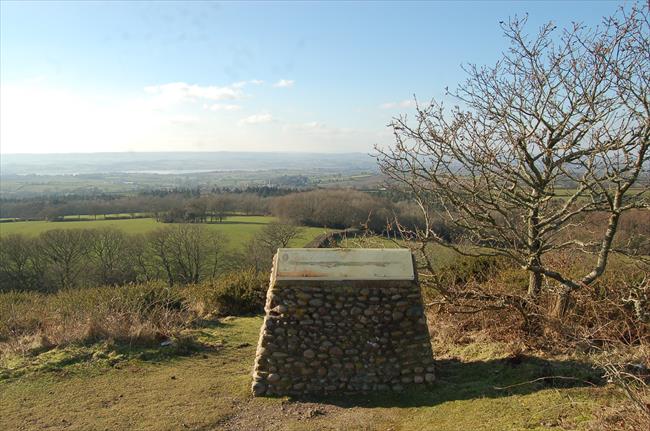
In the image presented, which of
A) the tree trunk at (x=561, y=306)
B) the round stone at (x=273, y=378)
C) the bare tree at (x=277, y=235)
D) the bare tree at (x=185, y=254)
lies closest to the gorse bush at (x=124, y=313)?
the round stone at (x=273, y=378)

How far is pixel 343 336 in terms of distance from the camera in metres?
6.82

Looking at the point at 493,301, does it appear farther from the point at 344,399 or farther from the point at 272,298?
the point at 272,298

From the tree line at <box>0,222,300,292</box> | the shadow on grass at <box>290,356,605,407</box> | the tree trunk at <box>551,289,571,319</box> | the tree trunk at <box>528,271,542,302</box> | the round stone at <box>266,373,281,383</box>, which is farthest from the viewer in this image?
the tree line at <box>0,222,300,292</box>

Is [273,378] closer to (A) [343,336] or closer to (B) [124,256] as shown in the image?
(A) [343,336]

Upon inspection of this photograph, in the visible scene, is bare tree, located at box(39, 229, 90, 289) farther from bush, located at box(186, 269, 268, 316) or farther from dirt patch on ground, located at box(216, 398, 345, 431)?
dirt patch on ground, located at box(216, 398, 345, 431)

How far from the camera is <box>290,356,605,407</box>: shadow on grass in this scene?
604 centimetres

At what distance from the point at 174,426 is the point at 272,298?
2.15 metres

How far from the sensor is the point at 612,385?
18.4ft

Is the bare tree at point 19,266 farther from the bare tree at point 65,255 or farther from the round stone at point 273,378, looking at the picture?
the round stone at point 273,378

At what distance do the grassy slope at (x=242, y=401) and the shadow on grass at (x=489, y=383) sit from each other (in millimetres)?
15

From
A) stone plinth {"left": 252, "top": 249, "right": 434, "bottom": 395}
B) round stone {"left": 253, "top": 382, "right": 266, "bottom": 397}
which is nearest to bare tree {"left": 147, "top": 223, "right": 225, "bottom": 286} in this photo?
round stone {"left": 253, "top": 382, "right": 266, "bottom": 397}

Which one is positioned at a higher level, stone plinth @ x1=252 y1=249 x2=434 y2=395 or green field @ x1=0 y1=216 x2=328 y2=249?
stone plinth @ x1=252 y1=249 x2=434 y2=395

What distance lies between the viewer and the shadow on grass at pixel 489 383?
238 inches

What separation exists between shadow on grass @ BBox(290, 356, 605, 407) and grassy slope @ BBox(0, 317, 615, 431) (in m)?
0.01
